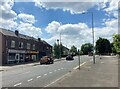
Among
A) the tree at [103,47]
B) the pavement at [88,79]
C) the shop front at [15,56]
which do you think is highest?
the tree at [103,47]

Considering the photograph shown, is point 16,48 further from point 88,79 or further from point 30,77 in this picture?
point 88,79

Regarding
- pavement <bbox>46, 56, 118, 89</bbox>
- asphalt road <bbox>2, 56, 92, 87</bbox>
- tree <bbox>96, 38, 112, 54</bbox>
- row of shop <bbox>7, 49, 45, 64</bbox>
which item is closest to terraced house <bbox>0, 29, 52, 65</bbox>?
row of shop <bbox>7, 49, 45, 64</bbox>

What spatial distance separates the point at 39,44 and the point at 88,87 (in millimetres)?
71110

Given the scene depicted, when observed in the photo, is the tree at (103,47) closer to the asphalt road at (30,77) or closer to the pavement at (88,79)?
the asphalt road at (30,77)

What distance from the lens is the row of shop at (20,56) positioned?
59662 millimetres

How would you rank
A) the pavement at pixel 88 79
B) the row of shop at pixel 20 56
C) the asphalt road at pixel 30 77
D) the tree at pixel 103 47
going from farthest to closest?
1. the tree at pixel 103 47
2. the row of shop at pixel 20 56
3. the asphalt road at pixel 30 77
4. the pavement at pixel 88 79

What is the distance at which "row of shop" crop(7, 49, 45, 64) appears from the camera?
5966 cm

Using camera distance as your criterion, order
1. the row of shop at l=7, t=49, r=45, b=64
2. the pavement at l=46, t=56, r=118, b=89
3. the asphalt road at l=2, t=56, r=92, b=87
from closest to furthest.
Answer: the pavement at l=46, t=56, r=118, b=89 → the asphalt road at l=2, t=56, r=92, b=87 → the row of shop at l=7, t=49, r=45, b=64

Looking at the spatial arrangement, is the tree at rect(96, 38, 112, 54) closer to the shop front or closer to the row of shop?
the row of shop

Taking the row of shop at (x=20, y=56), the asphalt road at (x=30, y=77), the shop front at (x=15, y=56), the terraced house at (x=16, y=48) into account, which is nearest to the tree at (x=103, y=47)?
the terraced house at (x=16, y=48)

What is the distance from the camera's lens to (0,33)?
2277 inches

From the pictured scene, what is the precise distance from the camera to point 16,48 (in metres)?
63.4

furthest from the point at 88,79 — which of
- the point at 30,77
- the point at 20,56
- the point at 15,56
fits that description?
the point at 20,56

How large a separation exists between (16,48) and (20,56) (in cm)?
335
